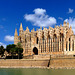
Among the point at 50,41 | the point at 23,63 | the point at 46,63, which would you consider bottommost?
the point at 23,63

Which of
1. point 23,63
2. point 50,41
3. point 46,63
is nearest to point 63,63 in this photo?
point 46,63

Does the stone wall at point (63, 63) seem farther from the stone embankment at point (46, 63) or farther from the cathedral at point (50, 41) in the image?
the cathedral at point (50, 41)

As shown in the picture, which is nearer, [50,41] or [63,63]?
[63,63]

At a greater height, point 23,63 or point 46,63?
point 46,63

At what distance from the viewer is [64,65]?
4444 centimetres

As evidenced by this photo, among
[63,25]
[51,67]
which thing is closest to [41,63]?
[51,67]

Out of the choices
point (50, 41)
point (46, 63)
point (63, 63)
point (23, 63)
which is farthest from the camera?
point (50, 41)

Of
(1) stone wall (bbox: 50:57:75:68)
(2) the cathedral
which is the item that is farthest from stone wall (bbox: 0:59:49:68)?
(2) the cathedral

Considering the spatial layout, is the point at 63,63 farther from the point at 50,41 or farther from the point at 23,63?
the point at 50,41

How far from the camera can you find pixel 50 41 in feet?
227

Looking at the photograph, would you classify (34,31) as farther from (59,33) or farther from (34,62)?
(34,62)

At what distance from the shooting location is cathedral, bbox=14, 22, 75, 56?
6512 cm

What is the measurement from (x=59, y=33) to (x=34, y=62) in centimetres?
2340

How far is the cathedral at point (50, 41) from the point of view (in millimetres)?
65125
